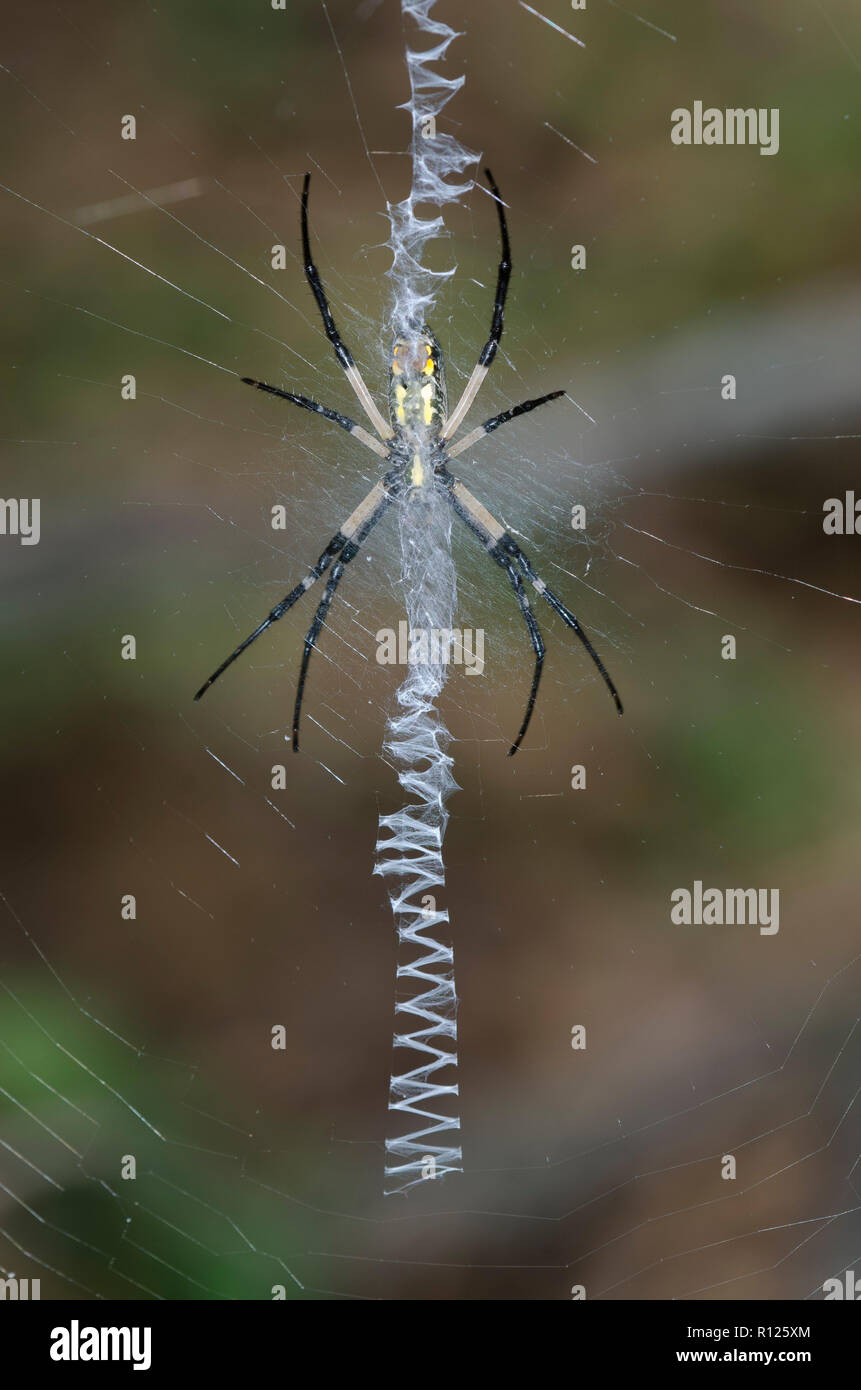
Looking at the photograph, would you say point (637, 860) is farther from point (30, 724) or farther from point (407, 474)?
point (30, 724)

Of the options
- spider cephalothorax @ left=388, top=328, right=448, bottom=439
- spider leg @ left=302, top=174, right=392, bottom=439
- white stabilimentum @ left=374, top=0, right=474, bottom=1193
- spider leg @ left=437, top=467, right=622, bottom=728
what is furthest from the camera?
→ spider leg @ left=437, top=467, right=622, bottom=728

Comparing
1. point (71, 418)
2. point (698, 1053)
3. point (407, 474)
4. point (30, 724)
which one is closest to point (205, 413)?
point (71, 418)

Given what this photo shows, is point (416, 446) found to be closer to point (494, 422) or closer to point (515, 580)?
point (494, 422)

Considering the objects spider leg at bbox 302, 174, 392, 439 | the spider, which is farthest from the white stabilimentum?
spider leg at bbox 302, 174, 392, 439

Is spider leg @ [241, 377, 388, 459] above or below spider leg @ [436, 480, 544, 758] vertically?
above

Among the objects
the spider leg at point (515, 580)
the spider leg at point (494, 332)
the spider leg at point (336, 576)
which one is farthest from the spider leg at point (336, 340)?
the spider leg at point (515, 580)

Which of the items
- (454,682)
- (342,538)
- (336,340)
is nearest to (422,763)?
(454,682)

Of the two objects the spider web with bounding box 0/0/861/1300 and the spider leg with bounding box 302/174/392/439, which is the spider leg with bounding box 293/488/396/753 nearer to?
the spider web with bounding box 0/0/861/1300
